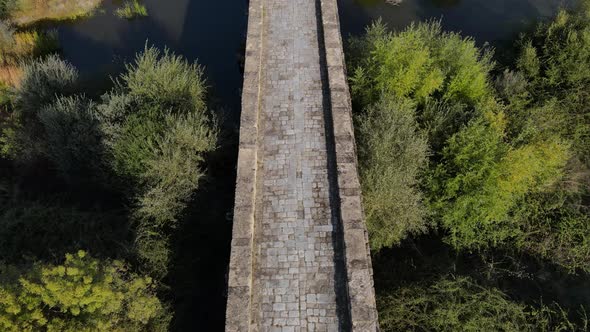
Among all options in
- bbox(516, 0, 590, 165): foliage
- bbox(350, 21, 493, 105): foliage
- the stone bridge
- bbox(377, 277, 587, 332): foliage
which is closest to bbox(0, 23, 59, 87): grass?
the stone bridge

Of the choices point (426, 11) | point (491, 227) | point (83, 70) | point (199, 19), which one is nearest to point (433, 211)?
point (491, 227)

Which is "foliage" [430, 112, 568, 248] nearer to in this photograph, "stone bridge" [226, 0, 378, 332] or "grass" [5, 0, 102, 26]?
"stone bridge" [226, 0, 378, 332]

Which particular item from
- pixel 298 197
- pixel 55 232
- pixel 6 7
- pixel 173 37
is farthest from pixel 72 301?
pixel 6 7

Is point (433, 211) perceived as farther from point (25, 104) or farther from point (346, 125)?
point (25, 104)

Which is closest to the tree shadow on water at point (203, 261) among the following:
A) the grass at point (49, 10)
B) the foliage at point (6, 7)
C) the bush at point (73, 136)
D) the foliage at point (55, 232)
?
the foliage at point (55, 232)

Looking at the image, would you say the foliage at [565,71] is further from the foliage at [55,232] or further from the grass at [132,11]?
the grass at [132,11]

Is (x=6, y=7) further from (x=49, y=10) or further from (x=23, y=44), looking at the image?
(x=23, y=44)
